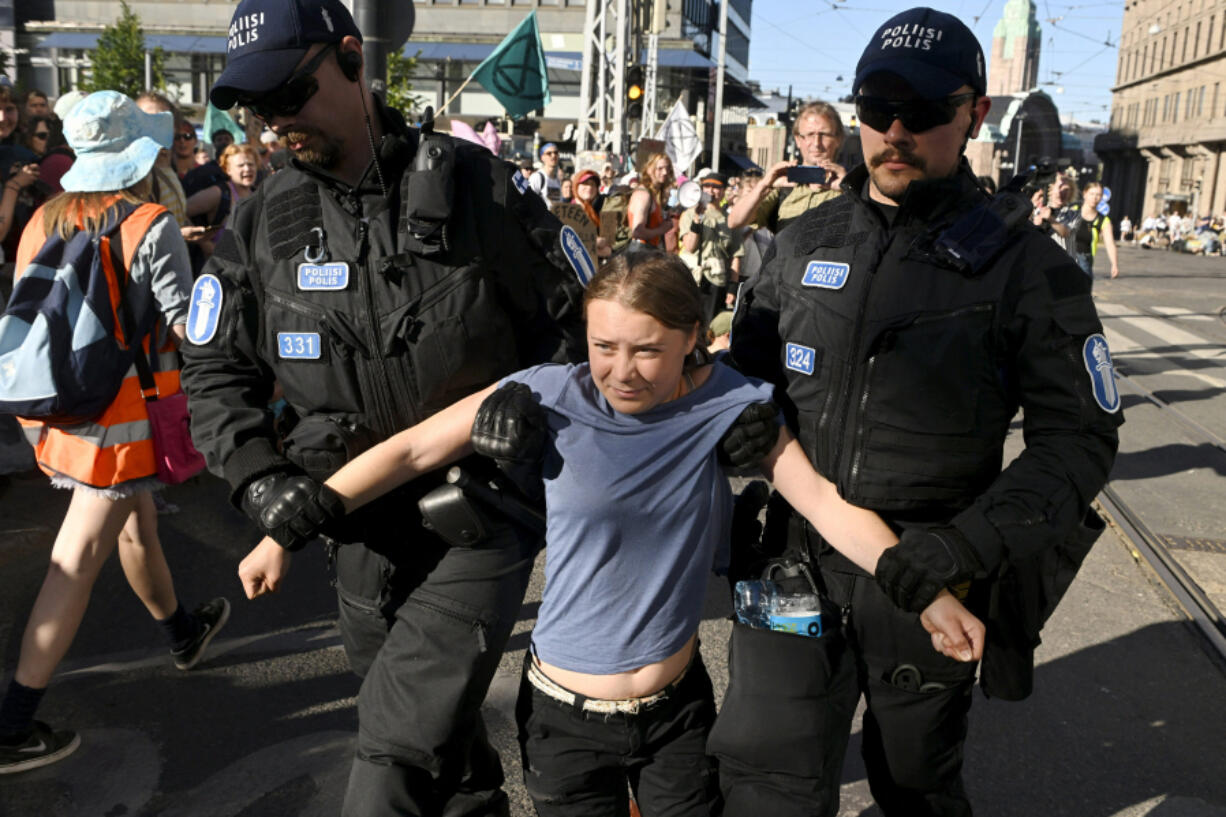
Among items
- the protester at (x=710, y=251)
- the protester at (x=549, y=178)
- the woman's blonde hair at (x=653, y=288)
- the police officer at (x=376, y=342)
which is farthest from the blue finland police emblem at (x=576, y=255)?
the protester at (x=549, y=178)

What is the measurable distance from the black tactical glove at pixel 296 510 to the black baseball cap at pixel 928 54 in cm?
141

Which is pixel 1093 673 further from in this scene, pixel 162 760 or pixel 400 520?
pixel 162 760

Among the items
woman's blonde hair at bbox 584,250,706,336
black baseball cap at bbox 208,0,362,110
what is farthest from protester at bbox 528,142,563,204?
woman's blonde hair at bbox 584,250,706,336

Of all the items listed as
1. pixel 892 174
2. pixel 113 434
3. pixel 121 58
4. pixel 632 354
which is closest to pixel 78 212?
pixel 113 434

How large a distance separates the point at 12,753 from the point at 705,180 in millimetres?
8539

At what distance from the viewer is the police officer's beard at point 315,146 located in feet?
7.72

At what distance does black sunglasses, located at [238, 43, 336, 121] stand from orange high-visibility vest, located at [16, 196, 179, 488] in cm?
143

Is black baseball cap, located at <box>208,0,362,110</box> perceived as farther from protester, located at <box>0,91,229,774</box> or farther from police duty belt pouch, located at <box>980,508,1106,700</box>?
police duty belt pouch, located at <box>980,508,1106,700</box>

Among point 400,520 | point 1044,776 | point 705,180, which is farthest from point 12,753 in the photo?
point 705,180

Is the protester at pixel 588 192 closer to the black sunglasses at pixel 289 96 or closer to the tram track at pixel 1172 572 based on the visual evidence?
the tram track at pixel 1172 572

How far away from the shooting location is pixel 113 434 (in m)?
3.46

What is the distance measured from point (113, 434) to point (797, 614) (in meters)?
Result: 2.41

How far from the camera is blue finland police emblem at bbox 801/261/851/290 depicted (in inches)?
91.1

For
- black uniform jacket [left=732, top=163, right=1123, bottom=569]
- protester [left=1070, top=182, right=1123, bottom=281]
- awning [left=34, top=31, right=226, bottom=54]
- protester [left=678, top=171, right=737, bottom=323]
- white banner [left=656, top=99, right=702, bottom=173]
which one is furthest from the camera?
awning [left=34, top=31, right=226, bottom=54]
